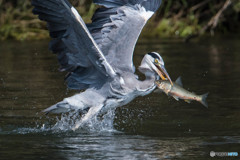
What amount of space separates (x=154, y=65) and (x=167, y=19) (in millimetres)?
9449

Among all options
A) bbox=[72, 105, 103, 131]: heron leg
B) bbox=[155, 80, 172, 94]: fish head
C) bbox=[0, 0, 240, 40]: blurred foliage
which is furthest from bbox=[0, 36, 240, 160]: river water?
bbox=[0, 0, 240, 40]: blurred foliage

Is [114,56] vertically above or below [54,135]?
above

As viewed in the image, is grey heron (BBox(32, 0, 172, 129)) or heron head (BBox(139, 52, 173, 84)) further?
heron head (BBox(139, 52, 173, 84))

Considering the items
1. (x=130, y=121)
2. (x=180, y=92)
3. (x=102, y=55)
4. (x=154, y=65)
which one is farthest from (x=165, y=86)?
(x=130, y=121)

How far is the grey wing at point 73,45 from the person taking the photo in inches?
266

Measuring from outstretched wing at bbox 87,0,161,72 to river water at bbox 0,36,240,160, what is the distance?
0.77m

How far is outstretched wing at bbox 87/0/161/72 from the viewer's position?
7.83 m

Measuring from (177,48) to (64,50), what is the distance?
7.34 metres

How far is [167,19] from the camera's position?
1705 centimetres

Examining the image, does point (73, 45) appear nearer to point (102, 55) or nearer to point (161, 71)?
point (102, 55)

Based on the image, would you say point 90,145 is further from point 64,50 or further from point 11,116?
point 11,116

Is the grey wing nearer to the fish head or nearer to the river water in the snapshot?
the river water

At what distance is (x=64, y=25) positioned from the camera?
6930mm

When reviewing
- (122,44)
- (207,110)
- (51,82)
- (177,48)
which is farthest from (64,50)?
(177,48)
